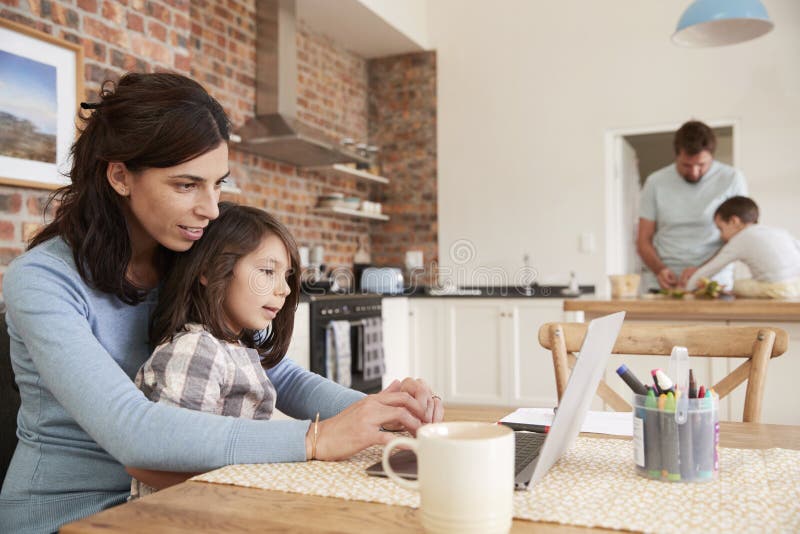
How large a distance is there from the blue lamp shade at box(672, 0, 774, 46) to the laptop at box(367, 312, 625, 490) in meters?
2.92

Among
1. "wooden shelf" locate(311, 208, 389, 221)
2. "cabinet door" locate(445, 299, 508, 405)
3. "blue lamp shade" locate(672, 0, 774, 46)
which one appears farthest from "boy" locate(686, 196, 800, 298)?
"wooden shelf" locate(311, 208, 389, 221)

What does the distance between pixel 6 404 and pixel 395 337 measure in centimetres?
385

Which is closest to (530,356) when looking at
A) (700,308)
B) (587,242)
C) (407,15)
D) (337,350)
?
(587,242)

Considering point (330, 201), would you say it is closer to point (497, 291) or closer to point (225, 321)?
point (497, 291)

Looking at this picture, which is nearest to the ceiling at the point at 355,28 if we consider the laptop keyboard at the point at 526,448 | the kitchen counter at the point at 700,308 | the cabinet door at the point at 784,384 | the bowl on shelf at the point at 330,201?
the bowl on shelf at the point at 330,201

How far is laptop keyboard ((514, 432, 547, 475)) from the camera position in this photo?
866 millimetres

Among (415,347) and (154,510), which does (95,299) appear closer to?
(154,510)

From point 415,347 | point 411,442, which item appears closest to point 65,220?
point 411,442

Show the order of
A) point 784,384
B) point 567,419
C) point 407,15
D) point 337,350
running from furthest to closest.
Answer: point 407,15, point 337,350, point 784,384, point 567,419

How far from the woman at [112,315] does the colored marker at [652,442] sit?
317mm

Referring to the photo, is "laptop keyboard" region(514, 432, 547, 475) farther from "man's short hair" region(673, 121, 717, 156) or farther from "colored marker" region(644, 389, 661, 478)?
"man's short hair" region(673, 121, 717, 156)

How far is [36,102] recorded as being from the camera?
2520 millimetres

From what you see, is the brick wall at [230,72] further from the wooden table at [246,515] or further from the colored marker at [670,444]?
the colored marker at [670,444]

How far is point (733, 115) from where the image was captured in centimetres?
497
